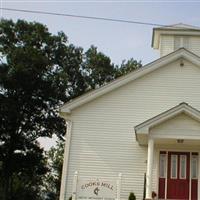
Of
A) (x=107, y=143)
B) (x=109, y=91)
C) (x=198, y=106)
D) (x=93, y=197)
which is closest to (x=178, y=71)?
(x=198, y=106)

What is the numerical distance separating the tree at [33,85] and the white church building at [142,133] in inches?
586

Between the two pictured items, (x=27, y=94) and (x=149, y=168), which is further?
(x=27, y=94)

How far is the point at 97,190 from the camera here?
18.6 meters

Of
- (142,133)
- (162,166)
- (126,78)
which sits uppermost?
(126,78)

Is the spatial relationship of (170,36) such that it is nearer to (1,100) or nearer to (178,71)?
(178,71)

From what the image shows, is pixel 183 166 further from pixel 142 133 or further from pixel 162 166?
pixel 142 133

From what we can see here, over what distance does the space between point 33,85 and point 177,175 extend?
1885cm

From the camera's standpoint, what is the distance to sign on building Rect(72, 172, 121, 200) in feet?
60.9

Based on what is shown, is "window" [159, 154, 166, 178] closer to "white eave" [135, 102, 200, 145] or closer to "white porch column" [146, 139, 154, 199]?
"white porch column" [146, 139, 154, 199]

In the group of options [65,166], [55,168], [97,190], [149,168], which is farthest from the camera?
[55,168]

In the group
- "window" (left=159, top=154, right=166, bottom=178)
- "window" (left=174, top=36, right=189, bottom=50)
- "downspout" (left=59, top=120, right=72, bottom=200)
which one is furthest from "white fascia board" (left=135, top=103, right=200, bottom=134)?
"window" (left=174, top=36, right=189, bottom=50)

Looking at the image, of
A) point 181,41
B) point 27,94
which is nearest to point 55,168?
point 27,94

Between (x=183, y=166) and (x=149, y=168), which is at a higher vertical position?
(x=183, y=166)

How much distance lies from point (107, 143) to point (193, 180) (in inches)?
162
